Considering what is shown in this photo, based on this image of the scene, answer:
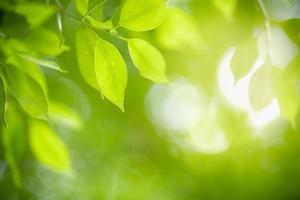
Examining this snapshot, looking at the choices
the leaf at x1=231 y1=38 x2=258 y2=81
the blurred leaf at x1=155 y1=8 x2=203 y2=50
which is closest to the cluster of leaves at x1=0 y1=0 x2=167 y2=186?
the leaf at x1=231 y1=38 x2=258 y2=81

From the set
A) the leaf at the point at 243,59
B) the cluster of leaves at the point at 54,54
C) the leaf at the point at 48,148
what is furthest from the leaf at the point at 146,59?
the leaf at the point at 48,148

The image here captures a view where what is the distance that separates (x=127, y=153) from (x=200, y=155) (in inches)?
16.4

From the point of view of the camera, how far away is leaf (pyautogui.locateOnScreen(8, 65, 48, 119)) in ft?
2.03

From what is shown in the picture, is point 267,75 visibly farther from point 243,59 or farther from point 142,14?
point 142,14

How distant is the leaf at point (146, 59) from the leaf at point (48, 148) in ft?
1.00

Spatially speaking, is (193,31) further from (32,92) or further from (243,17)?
(32,92)

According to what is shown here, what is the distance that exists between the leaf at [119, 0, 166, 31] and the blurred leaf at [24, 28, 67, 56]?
227 mm

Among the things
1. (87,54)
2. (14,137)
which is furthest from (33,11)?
(87,54)

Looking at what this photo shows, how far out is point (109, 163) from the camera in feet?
8.80

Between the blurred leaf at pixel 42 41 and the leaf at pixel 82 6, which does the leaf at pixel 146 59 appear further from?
the blurred leaf at pixel 42 41

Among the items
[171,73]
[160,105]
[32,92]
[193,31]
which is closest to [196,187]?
[160,105]

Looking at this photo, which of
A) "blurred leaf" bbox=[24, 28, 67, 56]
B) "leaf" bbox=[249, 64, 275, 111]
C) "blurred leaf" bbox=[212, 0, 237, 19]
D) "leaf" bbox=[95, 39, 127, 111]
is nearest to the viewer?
"leaf" bbox=[95, 39, 127, 111]

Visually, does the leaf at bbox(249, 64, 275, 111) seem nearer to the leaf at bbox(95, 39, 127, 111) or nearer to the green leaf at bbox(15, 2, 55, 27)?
the leaf at bbox(95, 39, 127, 111)

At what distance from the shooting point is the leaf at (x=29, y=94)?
0.62m
